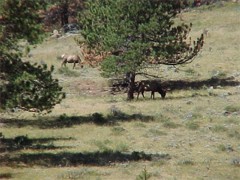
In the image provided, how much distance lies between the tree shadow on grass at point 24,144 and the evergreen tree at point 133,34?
570 inches

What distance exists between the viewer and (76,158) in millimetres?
28391

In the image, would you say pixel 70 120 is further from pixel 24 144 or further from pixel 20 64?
pixel 20 64

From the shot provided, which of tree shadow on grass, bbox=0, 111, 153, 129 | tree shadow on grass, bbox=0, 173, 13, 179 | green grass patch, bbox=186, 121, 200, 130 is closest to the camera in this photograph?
tree shadow on grass, bbox=0, 173, 13, 179

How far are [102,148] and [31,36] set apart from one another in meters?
8.15

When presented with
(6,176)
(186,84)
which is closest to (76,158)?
(6,176)

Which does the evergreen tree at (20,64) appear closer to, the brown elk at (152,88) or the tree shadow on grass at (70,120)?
the tree shadow on grass at (70,120)

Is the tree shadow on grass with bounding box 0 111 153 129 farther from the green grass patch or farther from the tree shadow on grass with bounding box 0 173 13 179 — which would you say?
the tree shadow on grass with bounding box 0 173 13 179

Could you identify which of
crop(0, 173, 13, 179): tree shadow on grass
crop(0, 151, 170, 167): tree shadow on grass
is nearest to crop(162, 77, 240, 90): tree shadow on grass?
crop(0, 151, 170, 167): tree shadow on grass

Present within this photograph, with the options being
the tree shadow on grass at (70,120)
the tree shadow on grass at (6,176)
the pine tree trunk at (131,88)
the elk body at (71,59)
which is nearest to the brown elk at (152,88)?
the pine tree trunk at (131,88)

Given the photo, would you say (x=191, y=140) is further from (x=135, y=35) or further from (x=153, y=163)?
(x=135, y=35)

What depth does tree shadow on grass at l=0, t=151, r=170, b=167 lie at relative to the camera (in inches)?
1078

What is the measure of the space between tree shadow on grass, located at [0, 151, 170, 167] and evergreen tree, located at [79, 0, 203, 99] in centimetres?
1704

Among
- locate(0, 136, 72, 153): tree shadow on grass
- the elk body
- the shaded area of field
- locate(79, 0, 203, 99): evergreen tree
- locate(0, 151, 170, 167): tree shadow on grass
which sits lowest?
locate(0, 151, 170, 167): tree shadow on grass

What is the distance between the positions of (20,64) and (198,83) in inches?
1181
